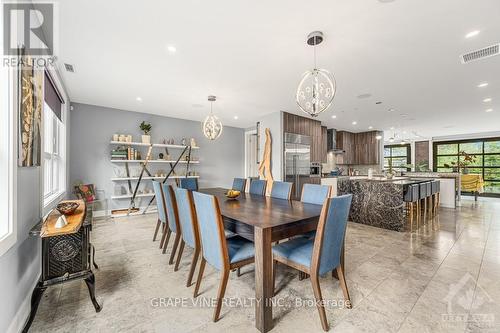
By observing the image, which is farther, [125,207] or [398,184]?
[125,207]

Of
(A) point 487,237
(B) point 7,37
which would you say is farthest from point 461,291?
(B) point 7,37

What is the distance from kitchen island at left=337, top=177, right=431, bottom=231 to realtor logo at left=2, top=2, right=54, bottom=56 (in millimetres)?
5098

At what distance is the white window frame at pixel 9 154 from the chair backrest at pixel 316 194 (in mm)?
2540

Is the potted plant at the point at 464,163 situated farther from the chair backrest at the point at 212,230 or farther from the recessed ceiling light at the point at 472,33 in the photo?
the chair backrest at the point at 212,230

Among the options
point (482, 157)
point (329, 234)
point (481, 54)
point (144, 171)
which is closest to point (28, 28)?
point (329, 234)

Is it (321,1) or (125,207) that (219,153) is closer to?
(125,207)

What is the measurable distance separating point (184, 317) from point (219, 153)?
17.9 ft

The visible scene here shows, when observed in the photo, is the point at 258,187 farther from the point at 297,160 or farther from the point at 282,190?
the point at 297,160

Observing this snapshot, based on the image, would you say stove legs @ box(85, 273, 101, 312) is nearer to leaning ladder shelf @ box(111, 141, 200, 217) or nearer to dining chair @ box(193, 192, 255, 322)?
dining chair @ box(193, 192, 255, 322)

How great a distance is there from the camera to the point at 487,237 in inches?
136

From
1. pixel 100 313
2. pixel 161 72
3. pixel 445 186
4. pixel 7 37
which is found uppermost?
pixel 161 72

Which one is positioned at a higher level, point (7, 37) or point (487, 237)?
point (7, 37)

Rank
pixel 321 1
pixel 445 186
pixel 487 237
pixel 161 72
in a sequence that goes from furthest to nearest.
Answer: pixel 445 186
pixel 487 237
pixel 161 72
pixel 321 1

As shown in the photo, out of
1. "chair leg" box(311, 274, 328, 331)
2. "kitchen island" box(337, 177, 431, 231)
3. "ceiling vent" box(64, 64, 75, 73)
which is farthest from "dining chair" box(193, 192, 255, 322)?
"kitchen island" box(337, 177, 431, 231)
